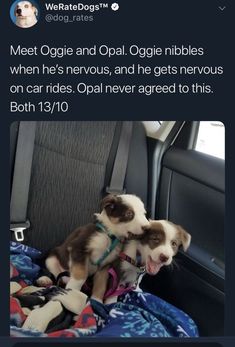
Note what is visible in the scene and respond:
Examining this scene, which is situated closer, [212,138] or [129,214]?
[212,138]

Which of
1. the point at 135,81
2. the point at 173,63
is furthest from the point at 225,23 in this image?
the point at 135,81

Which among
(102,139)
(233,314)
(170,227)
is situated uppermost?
(102,139)

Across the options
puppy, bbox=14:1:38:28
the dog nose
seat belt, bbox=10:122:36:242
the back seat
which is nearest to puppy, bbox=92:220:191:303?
the dog nose

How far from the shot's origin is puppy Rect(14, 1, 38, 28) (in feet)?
3.49

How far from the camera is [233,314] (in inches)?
44.0

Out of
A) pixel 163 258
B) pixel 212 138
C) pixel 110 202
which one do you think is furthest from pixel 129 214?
pixel 212 138

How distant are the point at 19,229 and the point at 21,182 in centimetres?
19

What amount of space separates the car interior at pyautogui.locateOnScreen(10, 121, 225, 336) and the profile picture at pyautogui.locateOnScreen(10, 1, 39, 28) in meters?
0.64

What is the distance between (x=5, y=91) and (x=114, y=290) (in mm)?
881

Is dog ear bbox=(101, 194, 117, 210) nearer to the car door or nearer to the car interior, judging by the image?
the car interior

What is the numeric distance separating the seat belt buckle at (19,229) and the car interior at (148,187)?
58 mm

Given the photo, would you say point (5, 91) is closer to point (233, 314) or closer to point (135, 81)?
point (135, 81)

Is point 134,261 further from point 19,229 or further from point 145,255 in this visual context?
point 19,229

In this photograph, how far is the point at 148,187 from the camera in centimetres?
203
